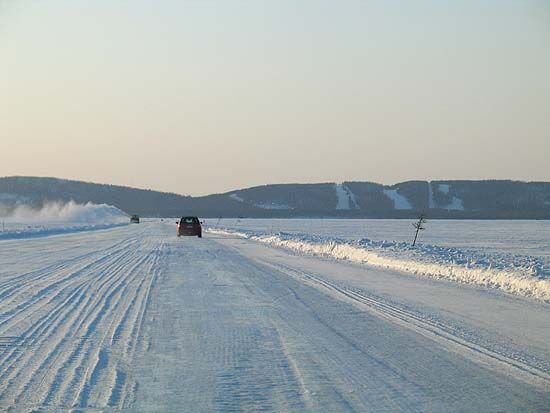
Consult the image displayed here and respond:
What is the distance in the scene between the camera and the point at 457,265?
20734 mm

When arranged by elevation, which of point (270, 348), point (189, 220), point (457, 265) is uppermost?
point (189, 220)

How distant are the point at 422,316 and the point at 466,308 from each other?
149cm

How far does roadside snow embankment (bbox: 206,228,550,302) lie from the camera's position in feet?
53.8

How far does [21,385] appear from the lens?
24.1 feet

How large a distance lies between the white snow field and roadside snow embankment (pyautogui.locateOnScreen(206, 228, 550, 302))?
647mm

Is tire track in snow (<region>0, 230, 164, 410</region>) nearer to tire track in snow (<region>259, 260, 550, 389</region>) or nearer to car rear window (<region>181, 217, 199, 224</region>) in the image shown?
tire track in snow (<region>259, 260, 550, 389</region>)

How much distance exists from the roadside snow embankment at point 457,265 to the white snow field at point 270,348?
2.12ft

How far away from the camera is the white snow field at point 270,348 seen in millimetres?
6910

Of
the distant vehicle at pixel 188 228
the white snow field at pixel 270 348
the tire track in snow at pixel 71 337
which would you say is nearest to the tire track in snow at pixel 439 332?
the white snow field at pixel 270 348

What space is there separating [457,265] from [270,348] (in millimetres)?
12385

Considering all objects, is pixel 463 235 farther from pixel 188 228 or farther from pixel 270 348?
pixel 270 348

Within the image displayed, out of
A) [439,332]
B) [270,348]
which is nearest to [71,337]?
[270,348]

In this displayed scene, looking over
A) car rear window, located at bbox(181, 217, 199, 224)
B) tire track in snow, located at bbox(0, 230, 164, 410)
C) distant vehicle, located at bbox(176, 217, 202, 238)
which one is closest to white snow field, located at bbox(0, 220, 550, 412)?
tire track in snow, located at bbox(0, 230, 164, 410)

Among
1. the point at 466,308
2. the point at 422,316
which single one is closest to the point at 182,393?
the point at 422,316
